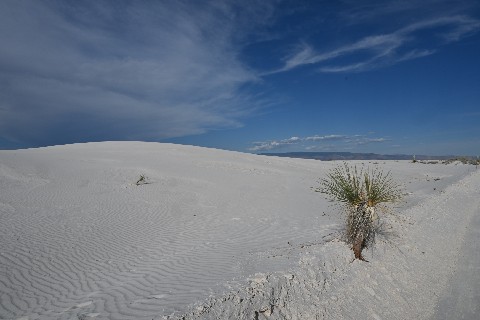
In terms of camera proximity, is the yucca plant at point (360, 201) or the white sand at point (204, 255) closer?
the white sand at point (204, 255)

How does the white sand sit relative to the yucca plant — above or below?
below

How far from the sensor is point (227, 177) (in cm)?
1812

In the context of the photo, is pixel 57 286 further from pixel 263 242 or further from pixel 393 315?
pixel 393 315

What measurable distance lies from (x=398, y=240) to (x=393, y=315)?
357 cm

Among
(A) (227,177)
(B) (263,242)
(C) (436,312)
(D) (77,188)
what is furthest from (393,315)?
(A) (227,177)

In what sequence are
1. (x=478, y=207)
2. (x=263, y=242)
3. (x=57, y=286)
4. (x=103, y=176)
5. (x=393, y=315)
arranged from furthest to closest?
1. (x=103, y=176)
2. (x=478, y=207)
3. (x=263, y=242)
4. (x=57, y=286)
5. (x=393, y=315)

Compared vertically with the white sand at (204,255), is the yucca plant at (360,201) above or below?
above

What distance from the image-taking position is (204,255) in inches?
285

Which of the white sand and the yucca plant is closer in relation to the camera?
the white sand

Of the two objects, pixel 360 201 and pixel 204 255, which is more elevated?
pixel 360 201

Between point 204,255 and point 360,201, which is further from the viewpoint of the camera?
point 204,255

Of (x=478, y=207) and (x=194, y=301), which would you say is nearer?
(x=194, y=301)

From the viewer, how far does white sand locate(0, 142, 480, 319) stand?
16.5 ft

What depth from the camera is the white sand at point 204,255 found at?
5043 millimetres
